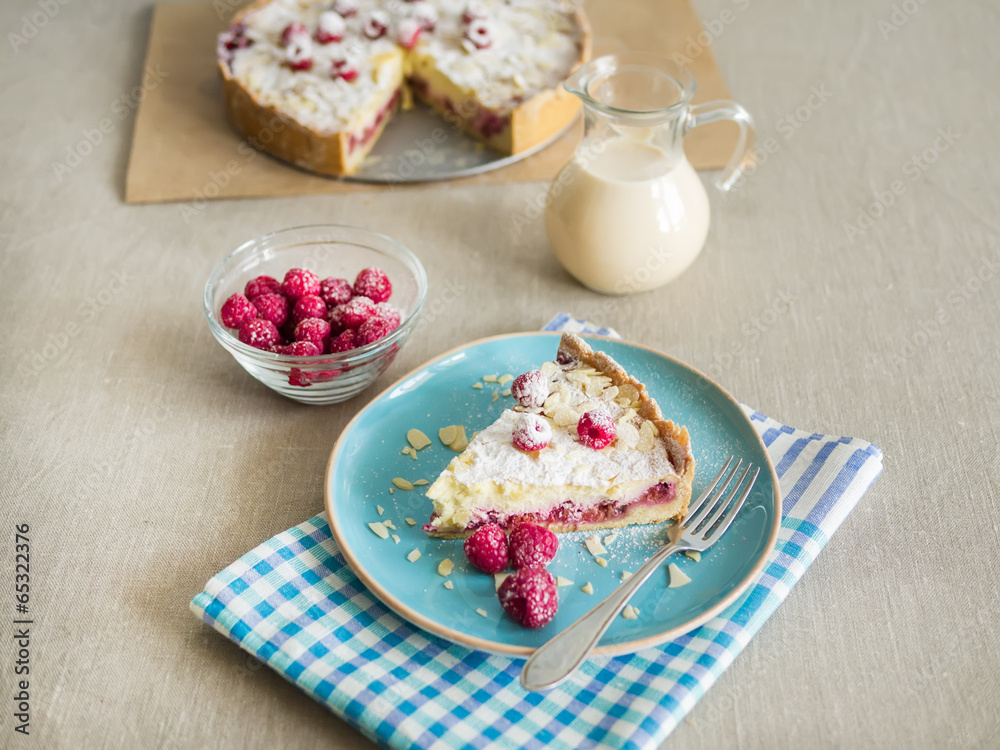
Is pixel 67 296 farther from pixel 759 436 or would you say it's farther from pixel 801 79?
pixel 801 79

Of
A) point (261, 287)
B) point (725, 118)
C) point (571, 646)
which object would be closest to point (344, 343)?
point (261, 287)

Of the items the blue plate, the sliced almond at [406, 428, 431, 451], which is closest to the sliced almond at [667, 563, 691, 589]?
the blue plate

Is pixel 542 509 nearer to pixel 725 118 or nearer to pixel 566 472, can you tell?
pixel 566 472

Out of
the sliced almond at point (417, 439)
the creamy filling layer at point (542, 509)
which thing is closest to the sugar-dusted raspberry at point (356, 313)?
the sliced almond at point (417, 439)

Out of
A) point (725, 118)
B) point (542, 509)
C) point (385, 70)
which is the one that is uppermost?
point (725, 118)

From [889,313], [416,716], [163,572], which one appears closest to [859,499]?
[889,313]

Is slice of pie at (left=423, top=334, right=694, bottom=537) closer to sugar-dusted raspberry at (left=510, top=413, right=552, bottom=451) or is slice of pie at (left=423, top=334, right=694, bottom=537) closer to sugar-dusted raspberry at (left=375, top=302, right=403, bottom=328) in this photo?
sugar-dusted raspberry at (left=510, top=413, right=552, bottom=451)

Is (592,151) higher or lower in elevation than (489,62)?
higher
